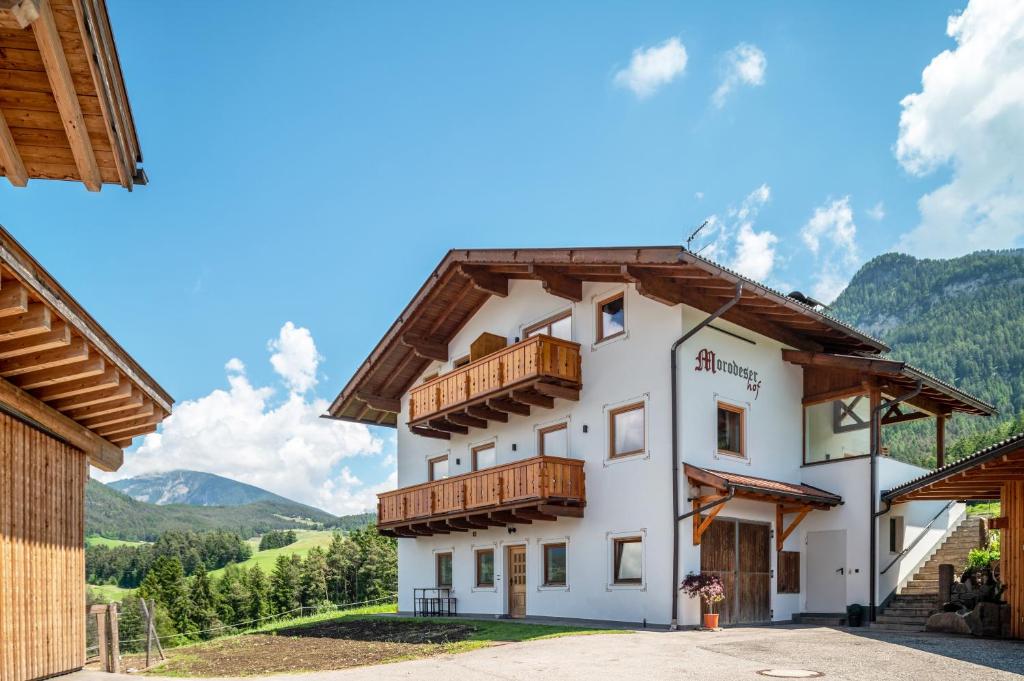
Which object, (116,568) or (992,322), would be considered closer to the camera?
(992,322)

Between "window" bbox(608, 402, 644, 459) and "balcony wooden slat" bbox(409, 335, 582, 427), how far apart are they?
1383 mm

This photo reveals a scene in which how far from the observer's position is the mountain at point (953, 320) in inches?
2820

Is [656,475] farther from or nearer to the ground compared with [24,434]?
nearer to the ground

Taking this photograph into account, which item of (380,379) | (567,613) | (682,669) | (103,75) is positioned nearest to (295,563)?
(380,379)

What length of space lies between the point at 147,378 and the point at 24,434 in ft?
4.90

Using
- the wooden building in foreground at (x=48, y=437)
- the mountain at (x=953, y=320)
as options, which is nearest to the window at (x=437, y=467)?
the wooden building in foreground at (x=48, y=437)

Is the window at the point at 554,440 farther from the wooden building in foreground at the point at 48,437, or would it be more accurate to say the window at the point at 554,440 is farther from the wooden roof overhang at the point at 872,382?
the wooden building in foreground at the point at 48,437

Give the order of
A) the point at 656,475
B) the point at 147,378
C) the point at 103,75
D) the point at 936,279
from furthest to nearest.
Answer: the point at 936,279
the point at 656,475
the point at 147,378
the point at 103,75

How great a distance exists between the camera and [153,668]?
17094mm

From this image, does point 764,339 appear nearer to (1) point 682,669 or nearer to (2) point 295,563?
(1) point 682,669

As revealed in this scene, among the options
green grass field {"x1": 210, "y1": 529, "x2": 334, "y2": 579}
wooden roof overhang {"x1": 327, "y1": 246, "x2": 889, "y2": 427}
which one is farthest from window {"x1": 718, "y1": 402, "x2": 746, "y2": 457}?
green grass field {"x1": 210, "y1": 529, "x2": 334, "y2": 579}

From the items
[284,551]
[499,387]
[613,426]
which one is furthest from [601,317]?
[284,551]

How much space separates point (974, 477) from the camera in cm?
1656

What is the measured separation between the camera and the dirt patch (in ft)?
52.7
